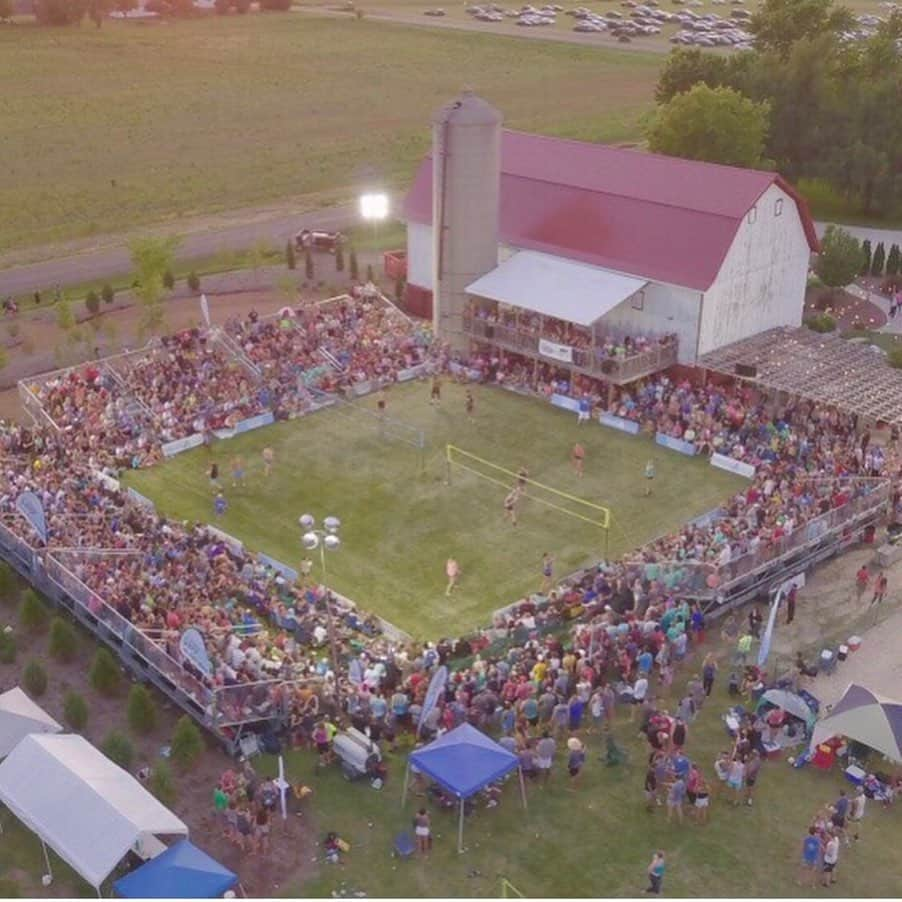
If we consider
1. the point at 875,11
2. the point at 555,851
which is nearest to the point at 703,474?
the point at 555,851

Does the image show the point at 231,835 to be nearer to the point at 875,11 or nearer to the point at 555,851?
the point at 555,851

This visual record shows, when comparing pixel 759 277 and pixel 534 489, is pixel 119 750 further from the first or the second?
pixel 759 277

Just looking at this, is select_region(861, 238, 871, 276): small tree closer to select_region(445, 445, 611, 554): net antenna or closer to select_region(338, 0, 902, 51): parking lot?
select_region(445, 445, 611, 554): net antenna

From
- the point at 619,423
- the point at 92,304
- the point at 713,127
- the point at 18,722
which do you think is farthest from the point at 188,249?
the point at 18,722

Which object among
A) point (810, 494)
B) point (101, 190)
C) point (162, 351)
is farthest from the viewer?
point (101, 190)

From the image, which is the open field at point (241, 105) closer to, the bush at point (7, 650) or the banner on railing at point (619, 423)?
the banner on railing at point (619, 423)

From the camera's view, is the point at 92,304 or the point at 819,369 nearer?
the point at 819,369
